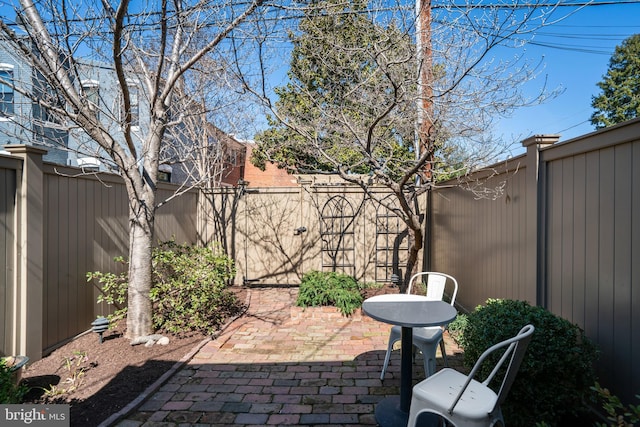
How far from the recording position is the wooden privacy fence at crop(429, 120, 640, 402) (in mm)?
2064

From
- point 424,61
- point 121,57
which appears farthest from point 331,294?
point 121,57

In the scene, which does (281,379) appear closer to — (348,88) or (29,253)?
(29,253)

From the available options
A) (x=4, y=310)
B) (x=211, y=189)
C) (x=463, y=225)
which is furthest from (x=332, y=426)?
(x=211, y=189)

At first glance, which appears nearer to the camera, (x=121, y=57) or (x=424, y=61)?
(x=121, y=57)

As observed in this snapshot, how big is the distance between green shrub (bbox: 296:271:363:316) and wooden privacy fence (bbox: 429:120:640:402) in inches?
63.3

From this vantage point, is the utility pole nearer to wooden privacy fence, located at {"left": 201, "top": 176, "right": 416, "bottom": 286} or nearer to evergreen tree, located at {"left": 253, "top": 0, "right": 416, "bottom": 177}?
evergreen tree, located at {"left": 253, "top": 0, "right": 416, "bottom": 177}

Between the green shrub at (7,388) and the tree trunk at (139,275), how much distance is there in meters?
1.36

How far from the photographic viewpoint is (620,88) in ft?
52.1

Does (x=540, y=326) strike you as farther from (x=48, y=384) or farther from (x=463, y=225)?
(x=48, y=384)

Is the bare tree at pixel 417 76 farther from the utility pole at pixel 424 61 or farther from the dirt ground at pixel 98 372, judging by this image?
the dirt ground at pixel 98 372

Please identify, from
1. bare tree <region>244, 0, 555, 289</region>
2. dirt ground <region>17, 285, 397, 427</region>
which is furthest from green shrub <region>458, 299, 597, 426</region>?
dirt ground <region>17, 285, 397, 427</region>

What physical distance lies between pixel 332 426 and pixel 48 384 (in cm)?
222

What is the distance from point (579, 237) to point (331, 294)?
3.03 meters

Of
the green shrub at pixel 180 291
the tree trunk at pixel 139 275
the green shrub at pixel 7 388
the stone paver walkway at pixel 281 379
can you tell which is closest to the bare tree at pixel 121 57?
the tree trunk at pixel 139 275
